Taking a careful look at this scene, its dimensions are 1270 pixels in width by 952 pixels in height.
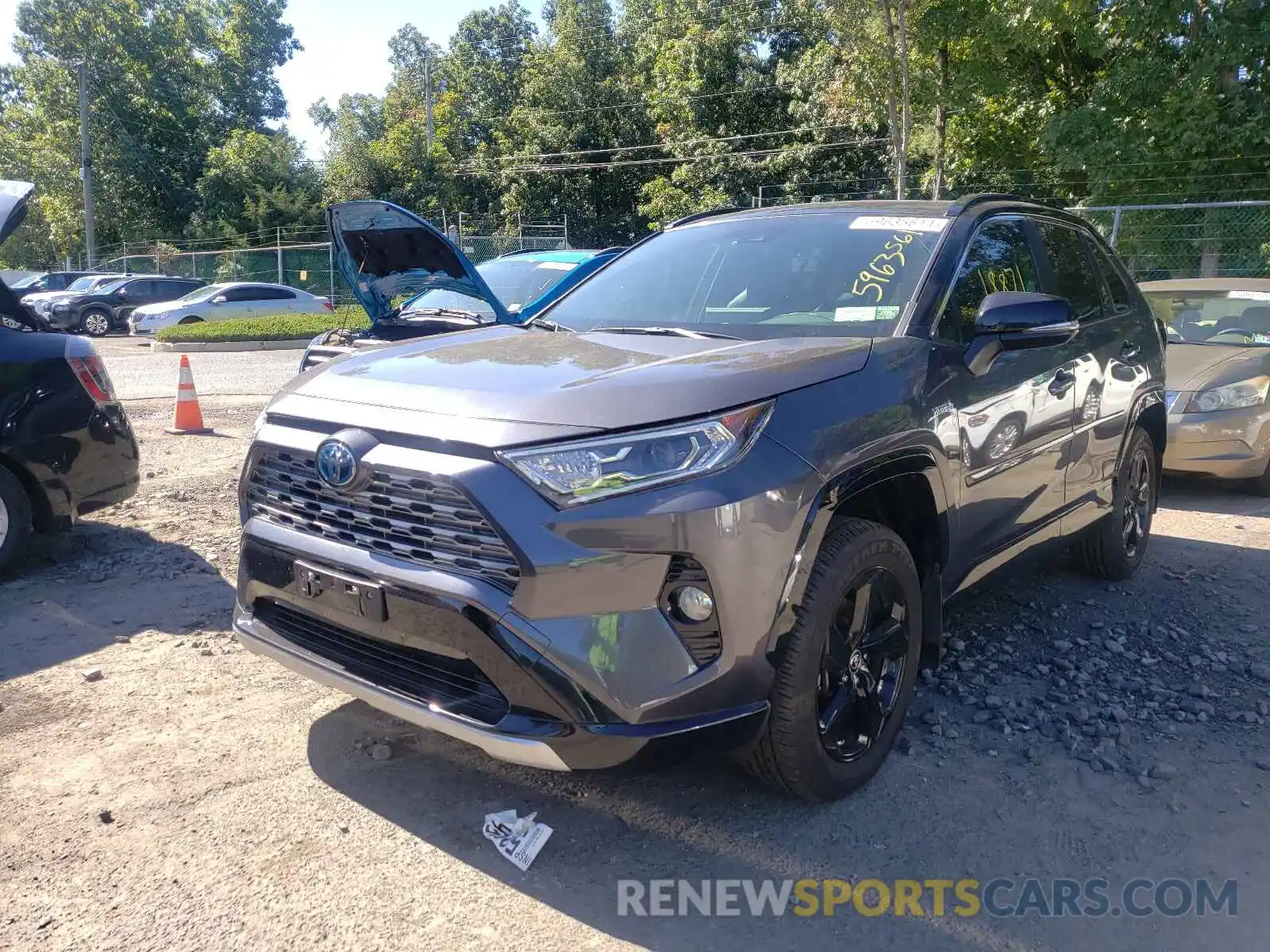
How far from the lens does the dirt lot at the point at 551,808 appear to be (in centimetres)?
249

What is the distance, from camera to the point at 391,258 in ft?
22.2

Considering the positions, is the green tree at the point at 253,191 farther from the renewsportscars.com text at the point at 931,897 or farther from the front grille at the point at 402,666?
the renewsportscars.com text at the point at 931,897

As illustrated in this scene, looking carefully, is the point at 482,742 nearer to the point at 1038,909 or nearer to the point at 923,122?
the point at 1038,909

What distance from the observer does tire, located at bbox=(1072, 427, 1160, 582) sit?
4.89 metres

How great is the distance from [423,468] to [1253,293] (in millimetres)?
7609

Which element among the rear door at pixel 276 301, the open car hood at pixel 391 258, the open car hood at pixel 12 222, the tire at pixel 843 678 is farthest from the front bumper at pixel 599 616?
the rear door at pixel 276 301

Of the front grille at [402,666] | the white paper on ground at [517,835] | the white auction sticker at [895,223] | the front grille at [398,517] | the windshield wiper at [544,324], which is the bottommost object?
the white paper on ground at [517,835]

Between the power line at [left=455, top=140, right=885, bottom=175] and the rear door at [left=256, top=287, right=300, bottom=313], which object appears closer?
the rear door at [left=256, top=287, right=300, bottom=313]

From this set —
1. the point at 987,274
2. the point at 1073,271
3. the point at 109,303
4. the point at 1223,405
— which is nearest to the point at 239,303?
the point at 109,303

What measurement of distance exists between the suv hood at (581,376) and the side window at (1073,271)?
182cm

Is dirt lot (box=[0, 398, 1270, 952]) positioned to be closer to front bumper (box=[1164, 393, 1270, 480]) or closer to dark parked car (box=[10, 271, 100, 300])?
front bumper (box=[1164, 393, 1270, 480])

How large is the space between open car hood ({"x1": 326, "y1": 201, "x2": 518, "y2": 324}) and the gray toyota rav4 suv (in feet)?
9.37

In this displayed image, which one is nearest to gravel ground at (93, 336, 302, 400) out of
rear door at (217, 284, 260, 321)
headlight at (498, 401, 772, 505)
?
rear door at (217, 284, 260, 321)

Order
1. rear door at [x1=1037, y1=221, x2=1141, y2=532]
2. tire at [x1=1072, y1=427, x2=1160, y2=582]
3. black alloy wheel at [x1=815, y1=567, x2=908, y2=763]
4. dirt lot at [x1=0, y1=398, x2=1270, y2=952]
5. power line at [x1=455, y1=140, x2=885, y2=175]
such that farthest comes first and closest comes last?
1. power line at [x1=455, y1=140, x2=885, y2=175]
2. tire at [x1=1072, y1=427, x2=1160, y2=582]
3. rear door at [x1=1037, y1=221, x2=1141, y2=532]
4. black alloy wheel at [x1=815, y1=567, x2=908, y2=763]
5. dirt lot at [x1=0, y1=398, x2=1270, y2=952]
